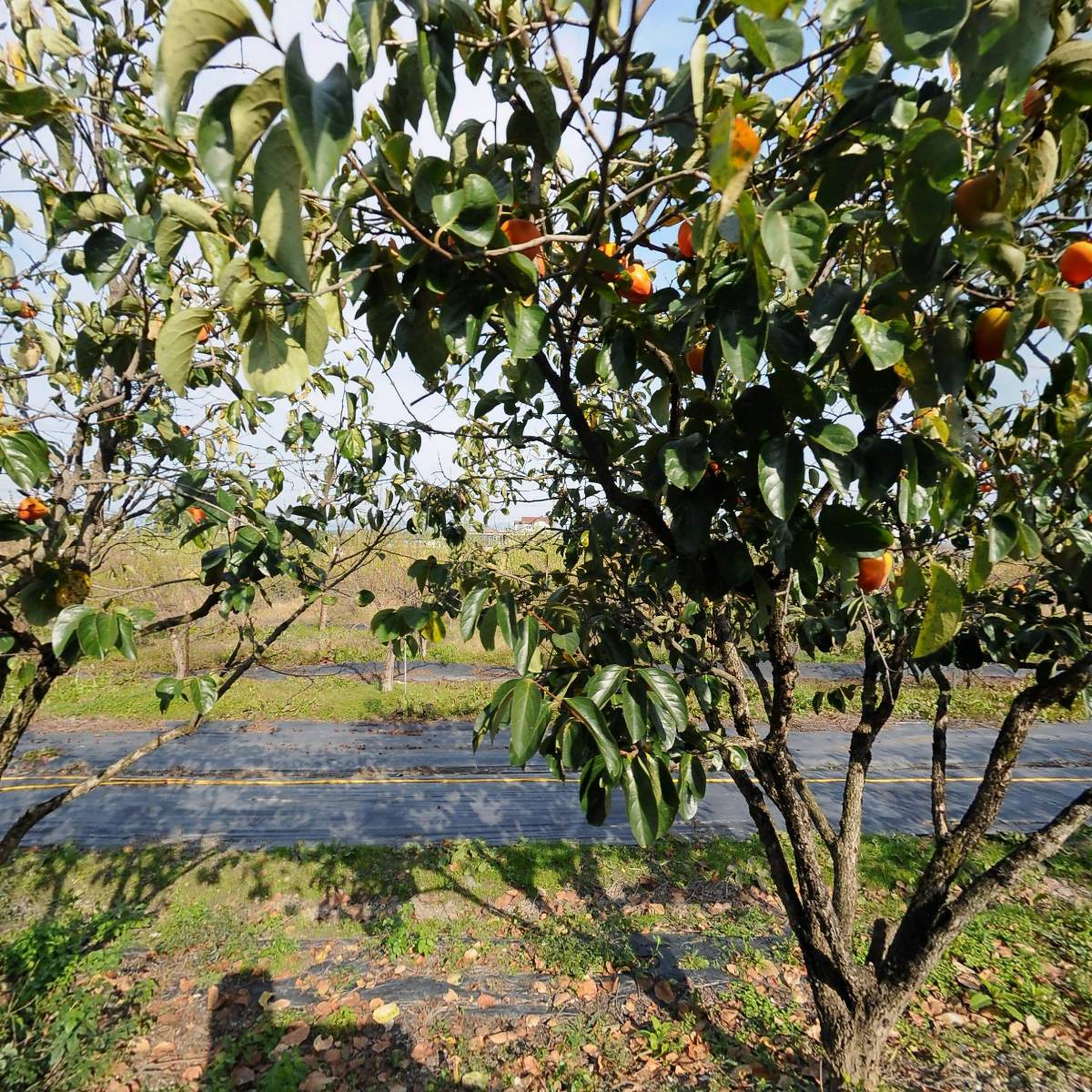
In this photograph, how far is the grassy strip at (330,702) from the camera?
8008mm

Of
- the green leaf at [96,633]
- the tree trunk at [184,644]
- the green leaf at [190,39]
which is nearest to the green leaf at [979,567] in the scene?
the green leaf at [190,39]

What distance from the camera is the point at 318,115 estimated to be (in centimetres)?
44

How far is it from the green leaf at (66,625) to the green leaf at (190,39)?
4.15 ft

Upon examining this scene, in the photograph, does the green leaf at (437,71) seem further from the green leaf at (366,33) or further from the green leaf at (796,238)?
the green leaf at (796,238)

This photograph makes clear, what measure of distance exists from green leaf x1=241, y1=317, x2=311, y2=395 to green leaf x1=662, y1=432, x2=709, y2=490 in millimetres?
536

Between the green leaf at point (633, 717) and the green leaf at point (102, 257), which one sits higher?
the green leaf at point (102, 257)

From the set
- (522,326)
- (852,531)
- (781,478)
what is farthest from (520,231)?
(852,531)

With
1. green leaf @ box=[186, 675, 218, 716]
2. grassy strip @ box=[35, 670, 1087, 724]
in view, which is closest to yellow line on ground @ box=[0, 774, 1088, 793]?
grassy strip @ box=[35, 670, 1087, 724]

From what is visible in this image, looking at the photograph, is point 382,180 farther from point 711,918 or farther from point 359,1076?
point 711,918

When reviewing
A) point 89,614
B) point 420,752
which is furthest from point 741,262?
point 420,752

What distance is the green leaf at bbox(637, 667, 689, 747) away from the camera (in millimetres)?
1109

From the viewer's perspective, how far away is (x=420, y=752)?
22.1 feet

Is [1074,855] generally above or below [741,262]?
below

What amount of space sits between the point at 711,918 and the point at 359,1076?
6.81 ft
